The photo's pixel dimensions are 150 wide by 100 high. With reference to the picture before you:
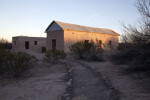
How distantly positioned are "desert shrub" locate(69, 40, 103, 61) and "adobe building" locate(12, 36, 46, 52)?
13415mm

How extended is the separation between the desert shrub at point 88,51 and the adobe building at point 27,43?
13415 millimetres

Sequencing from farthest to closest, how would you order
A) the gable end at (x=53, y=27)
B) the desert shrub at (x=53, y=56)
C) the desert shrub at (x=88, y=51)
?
the gable end at (x=53, y=27)
the desert shrub at (x=88, y=51)
the desert shrub at (x=53, y=56)

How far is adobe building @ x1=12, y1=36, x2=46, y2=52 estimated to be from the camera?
24703 millimetres

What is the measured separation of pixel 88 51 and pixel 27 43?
16126 mm

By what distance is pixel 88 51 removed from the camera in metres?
14.1

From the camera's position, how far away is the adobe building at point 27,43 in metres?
24.7

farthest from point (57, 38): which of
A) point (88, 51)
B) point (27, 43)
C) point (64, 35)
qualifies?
point (27, 43)

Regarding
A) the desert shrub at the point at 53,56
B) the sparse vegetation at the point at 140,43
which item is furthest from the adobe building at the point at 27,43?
the sparse vegetation at the point at 140,43

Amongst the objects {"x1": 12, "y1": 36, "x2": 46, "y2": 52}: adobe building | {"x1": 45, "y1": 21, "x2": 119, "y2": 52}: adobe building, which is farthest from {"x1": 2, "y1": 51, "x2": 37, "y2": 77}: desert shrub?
{"x1": 12, "y1": 36, "x2": 46, "y2": 52}: adobe building

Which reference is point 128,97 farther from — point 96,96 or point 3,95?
point 3,95

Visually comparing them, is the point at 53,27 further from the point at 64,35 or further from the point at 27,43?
the point at 27,43

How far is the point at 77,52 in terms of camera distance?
576 inches

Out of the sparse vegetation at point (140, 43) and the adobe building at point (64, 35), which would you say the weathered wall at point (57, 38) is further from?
the sparse vegetation at point (140, 43)

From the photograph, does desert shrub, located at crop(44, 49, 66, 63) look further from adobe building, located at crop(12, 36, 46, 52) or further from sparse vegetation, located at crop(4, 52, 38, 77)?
adobe building, located at crop(12, 36, 46, 52)
